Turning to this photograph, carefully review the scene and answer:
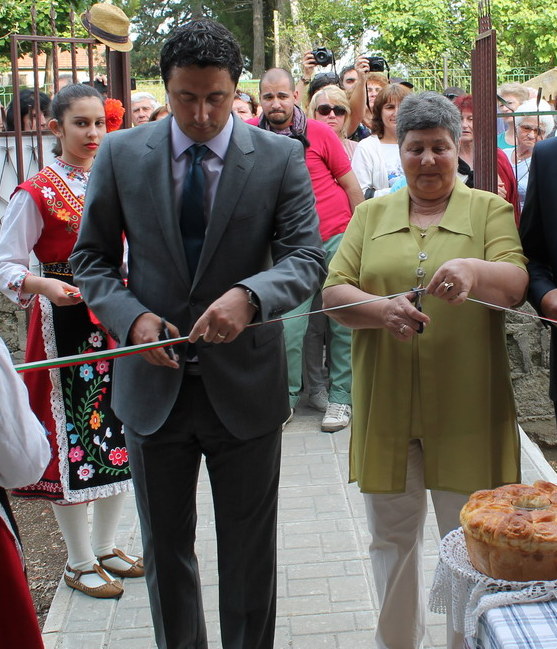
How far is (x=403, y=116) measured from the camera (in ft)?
9.73

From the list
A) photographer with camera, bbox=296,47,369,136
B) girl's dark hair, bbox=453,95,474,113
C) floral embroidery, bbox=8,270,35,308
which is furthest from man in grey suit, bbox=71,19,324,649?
photographer with camera, bbox=296,47,369,136

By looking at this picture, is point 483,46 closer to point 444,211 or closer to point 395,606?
point 444,211

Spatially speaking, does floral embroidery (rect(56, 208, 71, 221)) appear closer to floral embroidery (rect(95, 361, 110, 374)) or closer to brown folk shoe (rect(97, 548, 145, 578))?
floral embroidery (rect(95, 361, 110, 374))

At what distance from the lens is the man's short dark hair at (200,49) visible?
2508 millimetres

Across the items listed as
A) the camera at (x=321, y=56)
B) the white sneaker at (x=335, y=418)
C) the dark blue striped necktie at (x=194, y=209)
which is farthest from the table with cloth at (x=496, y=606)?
the camera at (x=321, y=56)

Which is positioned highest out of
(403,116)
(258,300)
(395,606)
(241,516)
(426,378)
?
(403,116)

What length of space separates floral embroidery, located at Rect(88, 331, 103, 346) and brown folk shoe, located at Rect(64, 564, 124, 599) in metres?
1.07

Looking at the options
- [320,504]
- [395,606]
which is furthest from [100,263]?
[320,504]

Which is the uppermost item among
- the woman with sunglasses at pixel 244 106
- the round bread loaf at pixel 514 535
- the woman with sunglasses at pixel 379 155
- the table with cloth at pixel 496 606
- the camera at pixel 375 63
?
the camera at pixel 375 63

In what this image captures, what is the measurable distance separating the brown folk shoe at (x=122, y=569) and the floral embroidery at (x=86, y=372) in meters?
0.90

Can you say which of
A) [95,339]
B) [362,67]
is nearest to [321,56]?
[362,67]

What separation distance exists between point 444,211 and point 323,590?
1.94 m

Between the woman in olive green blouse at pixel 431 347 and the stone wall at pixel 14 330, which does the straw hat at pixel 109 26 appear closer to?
the stone wall at pixel 14 330

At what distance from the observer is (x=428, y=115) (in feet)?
9.46
